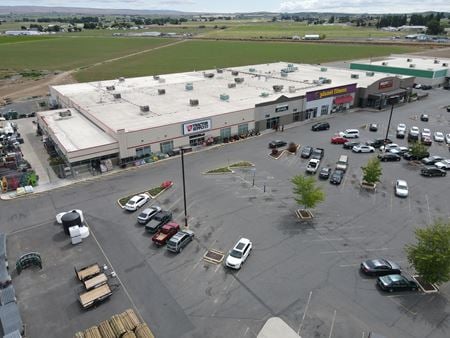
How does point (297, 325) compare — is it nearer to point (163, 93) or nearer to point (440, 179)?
point (440, 179)

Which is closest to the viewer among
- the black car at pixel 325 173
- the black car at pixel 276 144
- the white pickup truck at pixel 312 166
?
the black car at pixel 325 173

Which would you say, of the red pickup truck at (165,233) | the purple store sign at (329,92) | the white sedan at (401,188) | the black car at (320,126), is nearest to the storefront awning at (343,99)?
the purple store sign at (329,92)

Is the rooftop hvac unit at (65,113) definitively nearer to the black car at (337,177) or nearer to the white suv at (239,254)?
the white suv at (239,254)

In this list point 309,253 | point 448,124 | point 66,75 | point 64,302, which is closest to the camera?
point 64,302

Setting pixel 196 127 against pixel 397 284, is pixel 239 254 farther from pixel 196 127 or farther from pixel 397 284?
pixel 196 127

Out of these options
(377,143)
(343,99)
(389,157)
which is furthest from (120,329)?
(343,99)

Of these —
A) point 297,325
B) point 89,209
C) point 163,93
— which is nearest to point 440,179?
point 297,325

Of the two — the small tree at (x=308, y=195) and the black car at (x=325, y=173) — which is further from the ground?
the small tree at (x=308, y=195)
